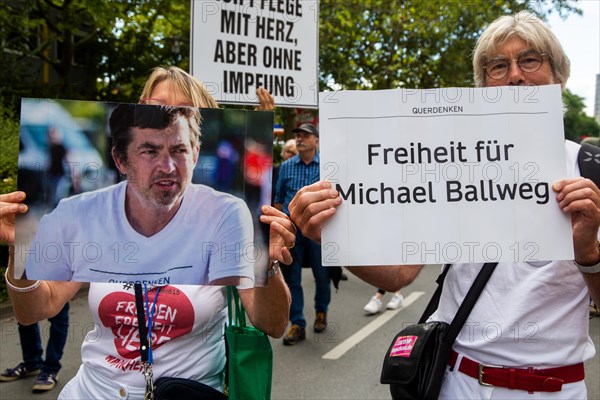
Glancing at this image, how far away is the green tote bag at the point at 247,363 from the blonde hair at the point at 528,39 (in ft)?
3.59

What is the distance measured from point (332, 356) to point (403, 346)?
372 centimetres

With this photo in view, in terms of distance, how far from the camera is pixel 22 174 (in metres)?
1.58

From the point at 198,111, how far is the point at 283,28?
2303mm

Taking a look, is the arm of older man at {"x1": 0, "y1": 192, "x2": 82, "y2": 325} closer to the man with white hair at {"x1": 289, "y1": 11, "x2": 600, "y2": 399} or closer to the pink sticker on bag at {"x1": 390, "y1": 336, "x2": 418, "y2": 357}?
the man with white hair at {"x1": 289, "y1": 11, "x2": 600, "y2": 399}

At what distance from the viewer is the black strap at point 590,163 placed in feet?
5.48

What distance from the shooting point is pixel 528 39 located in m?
1.85

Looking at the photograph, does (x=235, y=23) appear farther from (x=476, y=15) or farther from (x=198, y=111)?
(x=476, y=15)

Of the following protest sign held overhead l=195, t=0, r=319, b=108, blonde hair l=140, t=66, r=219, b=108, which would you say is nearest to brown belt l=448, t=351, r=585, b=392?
blonde hair l=140, t=66, r=219, b=108

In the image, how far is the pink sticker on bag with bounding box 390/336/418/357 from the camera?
5.85 ft

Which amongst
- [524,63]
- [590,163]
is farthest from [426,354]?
[524,63]

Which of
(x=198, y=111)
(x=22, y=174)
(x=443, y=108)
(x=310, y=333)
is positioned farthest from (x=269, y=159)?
(x=310, y=333)

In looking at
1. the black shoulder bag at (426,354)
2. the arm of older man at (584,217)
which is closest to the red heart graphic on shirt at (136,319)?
the black shoulder bag at (426,354)

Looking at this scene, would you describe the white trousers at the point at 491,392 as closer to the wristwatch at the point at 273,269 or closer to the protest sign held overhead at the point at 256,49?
the wristwatch at the point at 273,269

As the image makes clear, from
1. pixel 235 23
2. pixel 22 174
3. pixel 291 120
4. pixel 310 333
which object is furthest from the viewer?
pixel 291 120
